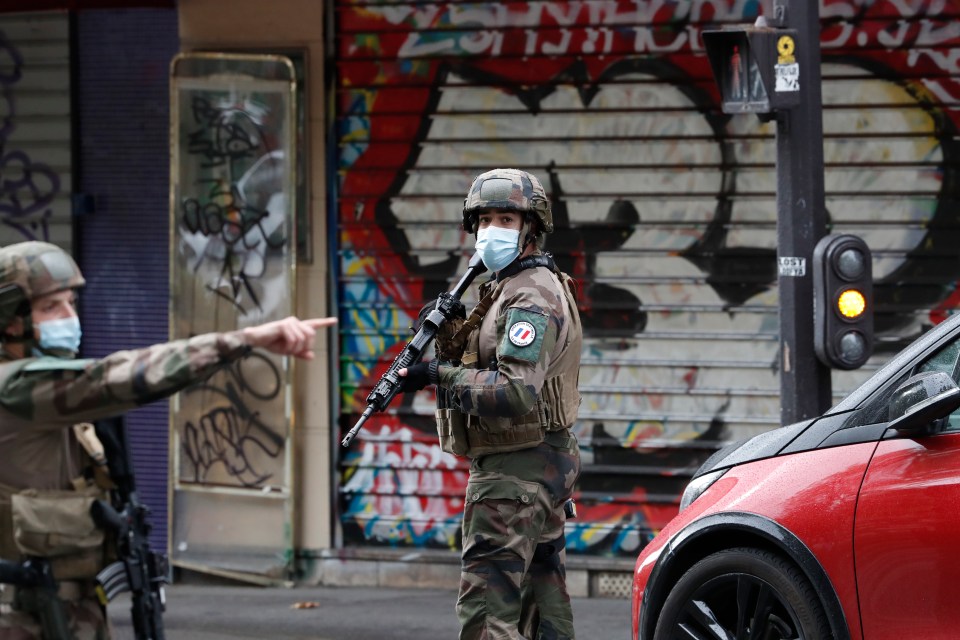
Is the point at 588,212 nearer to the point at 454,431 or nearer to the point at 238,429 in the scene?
the point at 238,429

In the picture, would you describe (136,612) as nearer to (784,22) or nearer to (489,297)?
(489,297)

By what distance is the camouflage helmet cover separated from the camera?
530 centimetres

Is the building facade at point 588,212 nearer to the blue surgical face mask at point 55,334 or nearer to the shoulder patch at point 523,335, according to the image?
the shoulder patch at point 523,335

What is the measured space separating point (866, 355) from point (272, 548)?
3.93 meters

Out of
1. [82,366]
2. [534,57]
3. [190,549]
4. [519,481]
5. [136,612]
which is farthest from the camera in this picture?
[190,549]

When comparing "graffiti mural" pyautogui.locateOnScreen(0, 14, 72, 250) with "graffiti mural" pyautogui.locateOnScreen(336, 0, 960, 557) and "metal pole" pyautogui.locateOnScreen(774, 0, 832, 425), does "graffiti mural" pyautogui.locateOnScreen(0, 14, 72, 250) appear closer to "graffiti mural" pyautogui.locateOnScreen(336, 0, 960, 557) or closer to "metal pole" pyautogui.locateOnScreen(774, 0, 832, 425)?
"graffiti mural" pyautogui.locateOnScreen(336, 0, 960, 557)

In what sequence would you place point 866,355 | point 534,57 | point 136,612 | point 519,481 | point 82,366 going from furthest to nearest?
1. point 534,57
2. point 866,355
3. point 519,481
4. point 136,612
5. point 82,366

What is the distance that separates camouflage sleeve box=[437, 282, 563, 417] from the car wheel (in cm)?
82

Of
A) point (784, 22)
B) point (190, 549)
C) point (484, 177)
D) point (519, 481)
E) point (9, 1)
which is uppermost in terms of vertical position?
point (9, 1)

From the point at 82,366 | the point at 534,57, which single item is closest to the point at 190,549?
the point at 534,57

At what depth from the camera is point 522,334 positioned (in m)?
5.11

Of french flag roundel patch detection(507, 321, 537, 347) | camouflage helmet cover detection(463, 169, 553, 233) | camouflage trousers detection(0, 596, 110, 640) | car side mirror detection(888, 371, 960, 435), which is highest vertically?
camouflage helmet cover detection(463, 169, 553, 233)

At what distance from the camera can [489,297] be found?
536 centimetres

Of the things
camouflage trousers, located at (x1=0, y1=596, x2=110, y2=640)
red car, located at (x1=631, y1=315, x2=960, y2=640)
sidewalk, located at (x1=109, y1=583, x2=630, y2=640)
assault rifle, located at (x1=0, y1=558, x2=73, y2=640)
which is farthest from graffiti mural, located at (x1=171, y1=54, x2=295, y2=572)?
assault rifle, located at (x1=0, y1=558, x2=73, y2=640)
